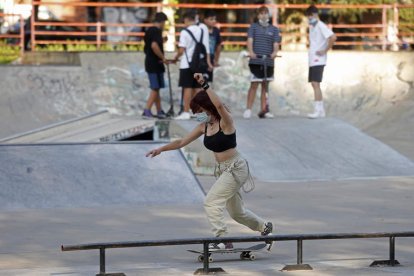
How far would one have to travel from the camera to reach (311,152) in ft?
50.6

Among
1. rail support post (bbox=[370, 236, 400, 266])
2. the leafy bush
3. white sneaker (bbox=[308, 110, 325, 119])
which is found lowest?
white sneaker (bbox=[308, 110, 325, 119])

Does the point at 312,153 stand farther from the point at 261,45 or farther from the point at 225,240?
the point at 225,240

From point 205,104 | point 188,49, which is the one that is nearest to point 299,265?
point 205,104

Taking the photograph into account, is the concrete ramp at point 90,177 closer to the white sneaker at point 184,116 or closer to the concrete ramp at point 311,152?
the concrete ramp at point 311,152

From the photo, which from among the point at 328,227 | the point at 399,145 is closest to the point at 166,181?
the point at 328,227

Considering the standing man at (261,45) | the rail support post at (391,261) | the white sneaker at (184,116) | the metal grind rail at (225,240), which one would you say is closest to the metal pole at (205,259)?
the metal grind rail at (225,240)

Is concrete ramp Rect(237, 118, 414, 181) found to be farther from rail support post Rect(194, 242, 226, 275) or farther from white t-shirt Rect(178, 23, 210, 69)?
rail support post Rect(194, 242, 226, 275)

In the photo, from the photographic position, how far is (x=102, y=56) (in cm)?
2200

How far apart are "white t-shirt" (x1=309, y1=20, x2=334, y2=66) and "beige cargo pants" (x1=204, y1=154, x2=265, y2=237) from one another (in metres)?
8.53

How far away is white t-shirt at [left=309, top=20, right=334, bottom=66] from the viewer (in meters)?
17.0

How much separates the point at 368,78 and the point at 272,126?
22.8 feet

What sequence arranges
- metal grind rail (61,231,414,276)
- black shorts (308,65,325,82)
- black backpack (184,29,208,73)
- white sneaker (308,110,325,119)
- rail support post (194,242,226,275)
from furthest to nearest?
white sneaker (308,110,325,119)
black shorts (308,65,325,82)
black backpack (184,29,208,73)
rail support post (194,242,226,275)
metal grind rail (61,231,414,276)

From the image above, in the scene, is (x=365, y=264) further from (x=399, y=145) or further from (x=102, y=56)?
(x=102, y=56)

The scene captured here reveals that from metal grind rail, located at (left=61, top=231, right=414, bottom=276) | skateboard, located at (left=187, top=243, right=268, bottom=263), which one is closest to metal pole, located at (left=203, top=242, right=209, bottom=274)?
metal grind rail, located at (left=61, top=231, right=414, bottom=276)
